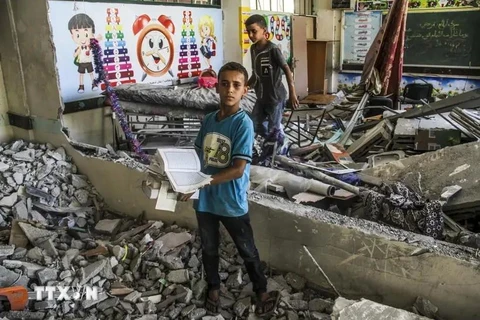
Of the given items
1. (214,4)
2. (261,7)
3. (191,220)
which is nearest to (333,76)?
(261,7)

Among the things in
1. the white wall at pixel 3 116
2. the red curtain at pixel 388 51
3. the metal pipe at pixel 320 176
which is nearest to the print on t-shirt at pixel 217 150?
the metal pipe at pixel 320 176

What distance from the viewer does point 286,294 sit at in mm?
2725

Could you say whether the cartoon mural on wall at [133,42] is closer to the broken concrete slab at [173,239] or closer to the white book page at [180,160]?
the broken concrete slab at [173,239]

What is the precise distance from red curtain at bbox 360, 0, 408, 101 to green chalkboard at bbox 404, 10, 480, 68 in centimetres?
284

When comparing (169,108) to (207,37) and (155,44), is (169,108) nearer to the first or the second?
(155,44)

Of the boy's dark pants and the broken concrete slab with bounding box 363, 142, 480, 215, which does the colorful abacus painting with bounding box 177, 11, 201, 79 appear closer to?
the broken concrete slab with bounding box 363, 142, 480, 215

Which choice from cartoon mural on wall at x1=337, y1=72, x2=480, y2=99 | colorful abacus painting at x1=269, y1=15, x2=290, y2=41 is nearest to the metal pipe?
colorful abacus painting at x1=269, y1=15, x2=290, y2=41

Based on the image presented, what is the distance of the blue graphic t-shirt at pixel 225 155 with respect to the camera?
2.29 metres

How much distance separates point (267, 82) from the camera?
15.3ft

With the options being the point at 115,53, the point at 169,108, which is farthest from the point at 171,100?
the point at 115,53

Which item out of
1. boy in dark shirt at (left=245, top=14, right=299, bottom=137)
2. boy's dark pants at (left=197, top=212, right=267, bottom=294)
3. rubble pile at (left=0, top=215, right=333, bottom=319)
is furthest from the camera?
boy in dark shirt at (left=245, top=14, right=299, bottom=137)

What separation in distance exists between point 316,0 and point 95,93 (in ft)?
23.0

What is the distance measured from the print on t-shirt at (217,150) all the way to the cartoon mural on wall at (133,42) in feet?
10.1

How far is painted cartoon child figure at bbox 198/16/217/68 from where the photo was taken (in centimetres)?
693
